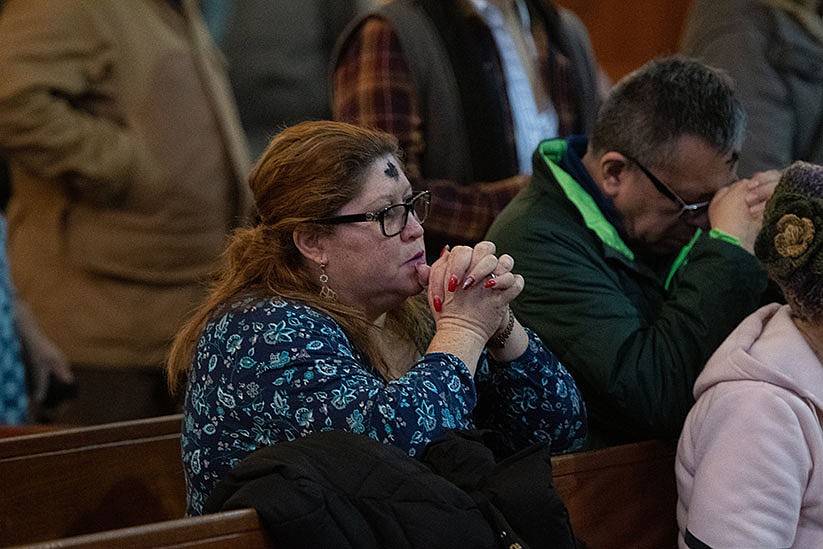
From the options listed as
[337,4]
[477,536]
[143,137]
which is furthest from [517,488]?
[337,4]

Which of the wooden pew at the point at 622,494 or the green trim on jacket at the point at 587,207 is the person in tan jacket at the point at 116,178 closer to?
the green trim on jacket at the point at 587,207

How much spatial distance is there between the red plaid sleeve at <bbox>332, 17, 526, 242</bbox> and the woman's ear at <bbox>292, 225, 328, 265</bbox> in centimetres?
102

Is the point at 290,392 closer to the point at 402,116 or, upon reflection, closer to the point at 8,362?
the point at 402,116

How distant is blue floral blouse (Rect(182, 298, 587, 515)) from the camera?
7.18 ft

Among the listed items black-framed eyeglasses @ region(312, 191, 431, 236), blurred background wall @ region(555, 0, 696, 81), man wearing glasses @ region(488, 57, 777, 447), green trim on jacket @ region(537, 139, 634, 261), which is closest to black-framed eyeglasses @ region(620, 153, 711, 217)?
man wearing glasses @ region(488, 57, 777, 447)

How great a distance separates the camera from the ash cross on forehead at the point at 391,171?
8.06ft

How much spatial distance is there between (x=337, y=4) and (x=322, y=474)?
3.18 metres

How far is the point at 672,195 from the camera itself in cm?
290

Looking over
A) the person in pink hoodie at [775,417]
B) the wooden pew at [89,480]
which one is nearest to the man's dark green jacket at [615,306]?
the person in pink hoodie at [775,417]

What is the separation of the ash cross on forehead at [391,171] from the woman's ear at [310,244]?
0.54ft

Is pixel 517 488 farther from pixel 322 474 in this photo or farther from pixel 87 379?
pixel 87 379

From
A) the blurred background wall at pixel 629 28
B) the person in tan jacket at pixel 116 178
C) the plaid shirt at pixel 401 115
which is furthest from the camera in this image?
the blurred background wall at pixel 629 28

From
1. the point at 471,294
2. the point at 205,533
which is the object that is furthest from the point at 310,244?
the point at 205,533

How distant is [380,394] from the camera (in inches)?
86.7
